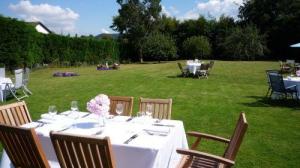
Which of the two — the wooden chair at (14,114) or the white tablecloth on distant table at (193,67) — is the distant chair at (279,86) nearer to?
the white tablecloth on distant table at (193,67)

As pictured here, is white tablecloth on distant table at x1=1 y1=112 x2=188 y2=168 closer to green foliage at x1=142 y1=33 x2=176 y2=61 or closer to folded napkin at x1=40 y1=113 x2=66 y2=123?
folded napkin at x1=40 y1=113 x2=66 y2=123

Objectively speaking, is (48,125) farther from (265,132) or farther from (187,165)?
(265,132)

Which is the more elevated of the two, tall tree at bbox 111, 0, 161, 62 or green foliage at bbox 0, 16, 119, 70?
tall tree at bbox 111, 0, 161, 62

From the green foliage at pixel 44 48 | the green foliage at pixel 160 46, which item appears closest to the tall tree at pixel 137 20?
the green foliage at pixel 160 46

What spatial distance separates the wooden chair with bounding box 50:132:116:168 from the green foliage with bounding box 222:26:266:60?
27.5m

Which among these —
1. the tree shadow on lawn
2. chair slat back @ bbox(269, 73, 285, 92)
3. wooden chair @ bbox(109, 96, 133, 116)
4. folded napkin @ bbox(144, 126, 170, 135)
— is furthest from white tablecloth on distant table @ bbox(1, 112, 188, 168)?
chair slat back @ bbox(269, 73, 285, 92)

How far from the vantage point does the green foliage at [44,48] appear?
17.3 metres

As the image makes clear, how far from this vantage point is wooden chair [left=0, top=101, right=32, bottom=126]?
3.59 metres

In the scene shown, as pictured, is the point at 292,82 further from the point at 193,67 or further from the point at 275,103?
the point at 193,67

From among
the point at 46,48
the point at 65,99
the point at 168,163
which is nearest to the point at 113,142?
the point at 168,163

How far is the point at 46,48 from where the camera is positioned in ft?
72.2

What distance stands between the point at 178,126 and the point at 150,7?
3327 cm

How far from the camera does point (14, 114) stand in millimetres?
3764

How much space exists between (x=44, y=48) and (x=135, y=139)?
20749mm
